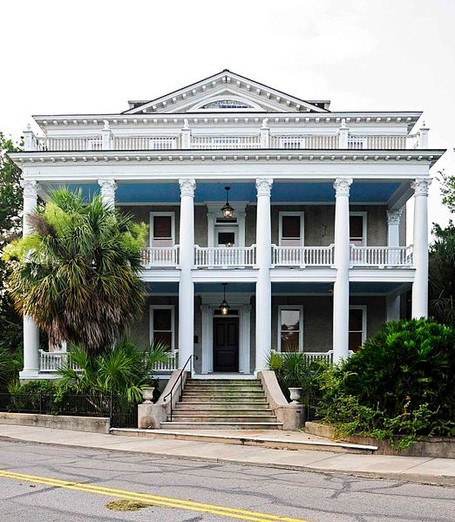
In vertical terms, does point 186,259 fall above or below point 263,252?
below

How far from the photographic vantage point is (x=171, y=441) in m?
16.8

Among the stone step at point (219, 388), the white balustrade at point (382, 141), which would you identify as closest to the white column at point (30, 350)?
the stone step at point (219, 388)

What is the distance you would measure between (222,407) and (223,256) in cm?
602

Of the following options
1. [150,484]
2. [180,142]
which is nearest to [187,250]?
[180,142]

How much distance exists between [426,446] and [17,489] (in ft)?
25.0

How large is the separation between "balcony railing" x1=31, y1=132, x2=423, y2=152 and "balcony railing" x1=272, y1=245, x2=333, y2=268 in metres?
3.45

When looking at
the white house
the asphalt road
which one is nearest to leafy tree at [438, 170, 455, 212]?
the white house

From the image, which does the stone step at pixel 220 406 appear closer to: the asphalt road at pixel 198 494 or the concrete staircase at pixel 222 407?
the concrete staircase at pixel 222 407

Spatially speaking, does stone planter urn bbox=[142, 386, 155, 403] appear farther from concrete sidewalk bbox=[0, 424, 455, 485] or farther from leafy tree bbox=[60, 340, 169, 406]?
concrete sidewalk bbox=[0, 424, 455, 485]

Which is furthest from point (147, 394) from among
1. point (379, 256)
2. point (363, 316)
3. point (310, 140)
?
point (363, 316)

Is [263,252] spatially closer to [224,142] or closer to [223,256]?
[223,256]

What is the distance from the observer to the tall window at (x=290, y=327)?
89.4ft

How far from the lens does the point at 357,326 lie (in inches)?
1081

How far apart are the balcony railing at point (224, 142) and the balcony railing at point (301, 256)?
3450 millimetres
